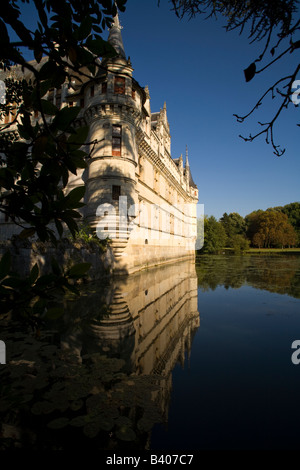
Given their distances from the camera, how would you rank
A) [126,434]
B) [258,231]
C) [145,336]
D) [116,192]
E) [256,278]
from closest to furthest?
1. [126,434]
2. [145,336]
3. [256,278]
4. [116,192]
5. [258,231]

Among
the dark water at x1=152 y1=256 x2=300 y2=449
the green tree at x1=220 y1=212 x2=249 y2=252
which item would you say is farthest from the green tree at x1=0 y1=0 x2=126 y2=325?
the green tree at x1=220 y1=212 x2=249 y2=252

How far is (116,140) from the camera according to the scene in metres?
14.7

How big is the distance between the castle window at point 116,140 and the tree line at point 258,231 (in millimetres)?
40053

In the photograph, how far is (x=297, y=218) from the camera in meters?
67.9

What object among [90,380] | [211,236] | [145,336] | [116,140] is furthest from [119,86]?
[211,236]

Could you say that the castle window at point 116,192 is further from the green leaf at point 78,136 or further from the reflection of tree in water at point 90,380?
the green leaf at point 78,136

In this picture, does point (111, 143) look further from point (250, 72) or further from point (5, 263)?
point (5, 263)

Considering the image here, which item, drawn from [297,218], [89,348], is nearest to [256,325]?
[89,348]

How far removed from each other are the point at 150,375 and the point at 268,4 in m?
4.13

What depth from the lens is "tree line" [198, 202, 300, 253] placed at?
2082 inches

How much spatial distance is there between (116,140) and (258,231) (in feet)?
194

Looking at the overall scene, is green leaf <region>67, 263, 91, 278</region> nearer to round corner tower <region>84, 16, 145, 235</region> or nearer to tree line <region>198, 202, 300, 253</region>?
round corner tower <region>84, 16, 145, 235</region>

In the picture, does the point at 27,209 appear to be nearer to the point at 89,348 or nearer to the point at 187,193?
the point at 89,348

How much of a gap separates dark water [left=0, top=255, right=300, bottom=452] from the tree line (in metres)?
48.2
